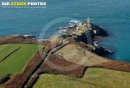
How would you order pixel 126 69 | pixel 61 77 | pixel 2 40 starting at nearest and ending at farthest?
pixel 61 77 < pixel 126 69 < pixel 2 40

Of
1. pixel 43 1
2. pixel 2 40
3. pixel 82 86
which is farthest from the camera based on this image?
pixel 43 1

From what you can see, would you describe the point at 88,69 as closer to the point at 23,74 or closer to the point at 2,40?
the point at 23,74

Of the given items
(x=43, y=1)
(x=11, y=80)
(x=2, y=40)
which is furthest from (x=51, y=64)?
(x=43, y=1)

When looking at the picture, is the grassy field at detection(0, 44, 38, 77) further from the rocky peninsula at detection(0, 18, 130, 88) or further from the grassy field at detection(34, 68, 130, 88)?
the grassy field at detection(34, 68, 130, 88)

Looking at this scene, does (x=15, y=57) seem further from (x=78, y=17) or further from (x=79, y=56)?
(x=78, y=17)

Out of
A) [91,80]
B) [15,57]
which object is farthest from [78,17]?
[91,80]

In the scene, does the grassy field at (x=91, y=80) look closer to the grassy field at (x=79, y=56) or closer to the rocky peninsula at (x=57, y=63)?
the rocky peninsula at (x=57, y=63)

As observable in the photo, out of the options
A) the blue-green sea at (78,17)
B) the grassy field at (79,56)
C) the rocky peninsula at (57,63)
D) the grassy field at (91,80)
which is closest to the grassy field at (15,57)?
the rocky peninsula at (57,63)
